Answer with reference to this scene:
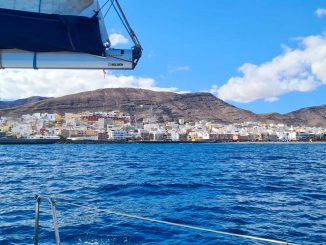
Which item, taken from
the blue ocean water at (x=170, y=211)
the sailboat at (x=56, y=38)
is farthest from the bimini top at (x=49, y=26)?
the blue ocean water at (x=170, y=211)

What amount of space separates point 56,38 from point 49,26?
240 mm

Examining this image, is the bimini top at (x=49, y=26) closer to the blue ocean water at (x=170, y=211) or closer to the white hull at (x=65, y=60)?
the white hull at (x=65, y=60)

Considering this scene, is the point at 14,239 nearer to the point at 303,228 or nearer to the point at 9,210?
the point at 9,210

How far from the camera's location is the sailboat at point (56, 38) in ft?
20.1

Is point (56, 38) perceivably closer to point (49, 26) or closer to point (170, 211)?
point (49, 26)

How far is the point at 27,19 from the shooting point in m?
6.23

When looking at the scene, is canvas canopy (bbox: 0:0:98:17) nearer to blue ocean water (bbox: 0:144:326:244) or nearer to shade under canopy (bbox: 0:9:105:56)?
shade under canopy (bbox: 0:9:105:56)

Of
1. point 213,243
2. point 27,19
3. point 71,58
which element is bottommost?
point 213,243

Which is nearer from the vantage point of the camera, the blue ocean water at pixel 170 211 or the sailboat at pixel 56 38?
the sailboat at pixel 56 38

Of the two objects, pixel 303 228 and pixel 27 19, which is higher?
pixel 27 19

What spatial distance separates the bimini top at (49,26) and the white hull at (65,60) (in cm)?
9

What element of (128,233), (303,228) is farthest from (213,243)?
(303,228)

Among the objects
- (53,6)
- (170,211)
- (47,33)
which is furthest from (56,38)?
(170,211)

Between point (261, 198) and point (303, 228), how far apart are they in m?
6.05
